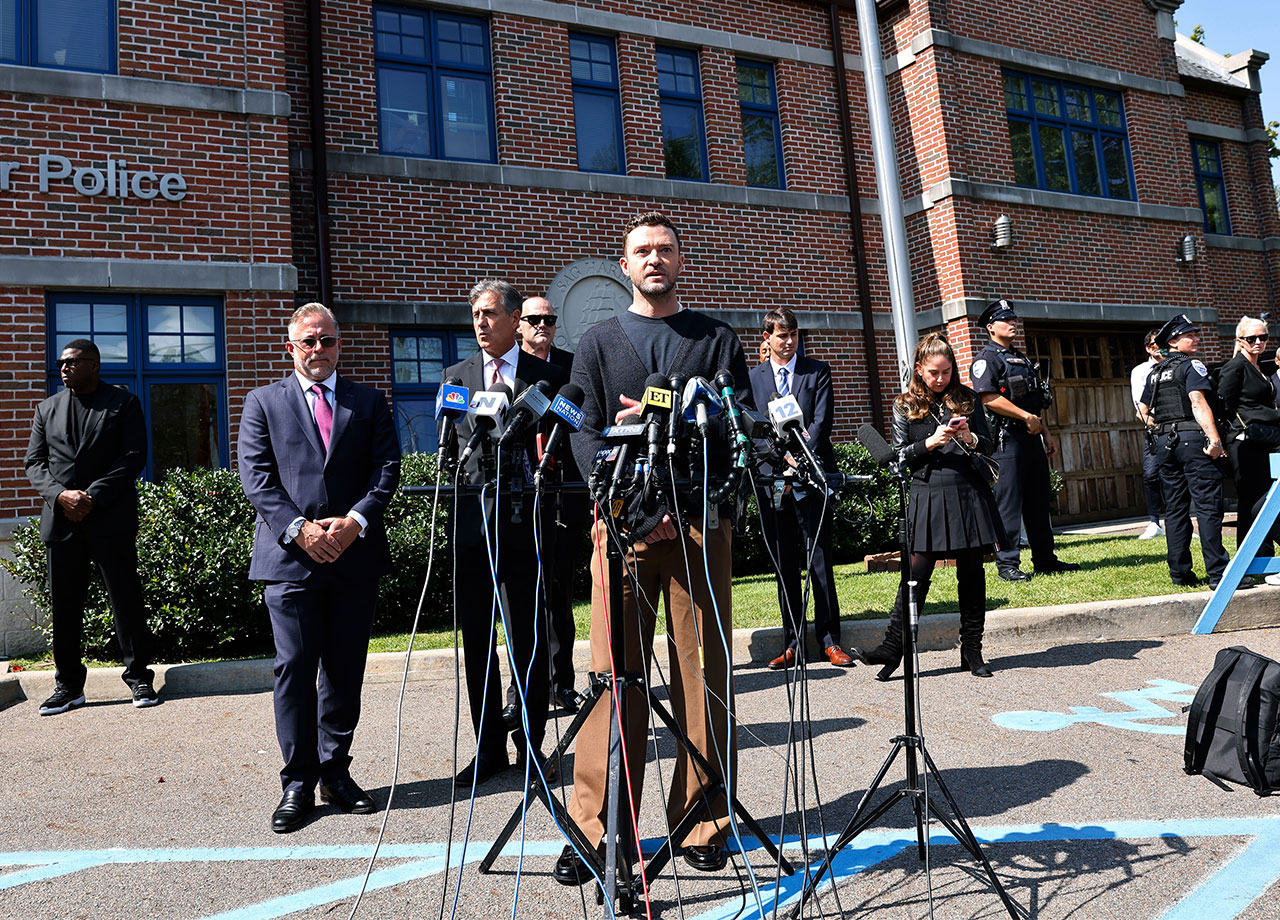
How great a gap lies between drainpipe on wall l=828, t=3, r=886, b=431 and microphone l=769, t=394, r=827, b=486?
453 inches

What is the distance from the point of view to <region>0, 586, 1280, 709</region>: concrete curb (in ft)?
22.8

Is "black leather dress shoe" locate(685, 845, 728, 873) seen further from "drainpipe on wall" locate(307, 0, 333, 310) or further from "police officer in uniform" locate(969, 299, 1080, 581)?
"drainpipe on wall" locate(307, 0, 333, 310)

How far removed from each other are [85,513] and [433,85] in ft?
23.6

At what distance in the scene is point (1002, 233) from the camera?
14023 mm

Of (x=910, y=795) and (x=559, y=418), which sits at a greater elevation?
(x=559, y=418)

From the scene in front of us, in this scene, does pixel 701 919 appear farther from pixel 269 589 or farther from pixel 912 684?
pixel 269 589

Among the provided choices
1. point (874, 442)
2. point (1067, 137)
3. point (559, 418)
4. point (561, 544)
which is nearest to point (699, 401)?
point (559, 418)

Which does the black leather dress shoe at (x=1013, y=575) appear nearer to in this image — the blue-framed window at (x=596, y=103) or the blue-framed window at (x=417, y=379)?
the blue-framed window at (x=417, y=379)

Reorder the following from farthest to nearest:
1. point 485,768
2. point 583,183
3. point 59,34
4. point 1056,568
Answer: point 583,183, point 59,34, point 1056,568, point 485,768

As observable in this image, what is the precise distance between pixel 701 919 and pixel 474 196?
10.0m

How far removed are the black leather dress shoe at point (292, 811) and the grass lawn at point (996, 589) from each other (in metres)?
3.09

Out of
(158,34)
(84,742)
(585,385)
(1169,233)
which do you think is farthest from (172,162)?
(1169,233)

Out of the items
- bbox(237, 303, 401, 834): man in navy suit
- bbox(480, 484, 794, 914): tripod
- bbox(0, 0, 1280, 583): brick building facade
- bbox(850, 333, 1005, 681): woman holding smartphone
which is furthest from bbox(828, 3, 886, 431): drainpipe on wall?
bbox(480, 484, 794, 914): tripod

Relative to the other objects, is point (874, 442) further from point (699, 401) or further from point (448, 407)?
point (448, 407)
